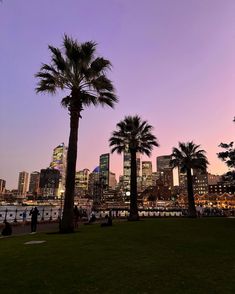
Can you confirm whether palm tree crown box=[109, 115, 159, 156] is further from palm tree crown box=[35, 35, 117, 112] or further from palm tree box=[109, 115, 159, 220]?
palm tree crown box=[35, 35, 117, 112]

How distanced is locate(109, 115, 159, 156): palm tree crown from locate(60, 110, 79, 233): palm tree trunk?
1678cm

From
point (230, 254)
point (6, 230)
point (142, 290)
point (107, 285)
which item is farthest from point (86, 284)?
point (6, 230)

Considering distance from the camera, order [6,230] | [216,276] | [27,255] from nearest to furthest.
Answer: [216,276], [27,255], [6,230]

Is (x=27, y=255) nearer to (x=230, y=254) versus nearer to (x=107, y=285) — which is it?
(x=107, y=285)

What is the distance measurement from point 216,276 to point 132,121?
3132 centimetres

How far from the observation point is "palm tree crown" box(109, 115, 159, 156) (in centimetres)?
3659

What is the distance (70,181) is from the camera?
62.0 feet

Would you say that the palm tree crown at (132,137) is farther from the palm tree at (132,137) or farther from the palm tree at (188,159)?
the palm tree at (188,159)

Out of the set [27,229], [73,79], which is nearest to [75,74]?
[73,79]

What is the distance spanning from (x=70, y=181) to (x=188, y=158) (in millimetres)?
31490

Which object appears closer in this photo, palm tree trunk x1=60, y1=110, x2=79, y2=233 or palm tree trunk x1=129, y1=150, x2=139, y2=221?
palm tree trunk x1=60, y1=110, x2=79, y2=233

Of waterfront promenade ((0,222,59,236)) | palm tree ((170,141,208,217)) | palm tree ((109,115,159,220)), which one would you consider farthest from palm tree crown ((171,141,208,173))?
waterfront promenade ((0,222,59,236))

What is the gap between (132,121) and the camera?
36844 mm

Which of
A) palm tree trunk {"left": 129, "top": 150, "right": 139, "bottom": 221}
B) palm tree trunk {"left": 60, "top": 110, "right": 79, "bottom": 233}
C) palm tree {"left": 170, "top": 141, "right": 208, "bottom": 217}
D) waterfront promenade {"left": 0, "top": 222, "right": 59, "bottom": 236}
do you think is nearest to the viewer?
palm tree trunk {"left": 60, "top": 110, "right": 79, "bottom": 233}
